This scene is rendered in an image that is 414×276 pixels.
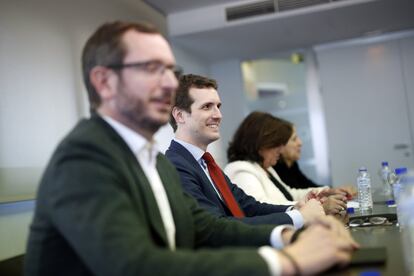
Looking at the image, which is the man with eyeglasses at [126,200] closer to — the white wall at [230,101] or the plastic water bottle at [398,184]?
the plastic water bottle at [398,184]

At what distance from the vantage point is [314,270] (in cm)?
80

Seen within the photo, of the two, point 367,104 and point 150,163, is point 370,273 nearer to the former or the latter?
point 150,163

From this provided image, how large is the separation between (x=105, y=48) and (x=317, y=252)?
65cm

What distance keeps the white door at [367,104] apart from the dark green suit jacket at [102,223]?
436cm

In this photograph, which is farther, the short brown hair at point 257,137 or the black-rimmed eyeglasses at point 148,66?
the short brown hair at point 257,137

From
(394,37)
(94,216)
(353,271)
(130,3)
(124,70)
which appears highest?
(130,3)

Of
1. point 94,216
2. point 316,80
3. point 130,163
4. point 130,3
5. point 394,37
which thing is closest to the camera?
point 94,216

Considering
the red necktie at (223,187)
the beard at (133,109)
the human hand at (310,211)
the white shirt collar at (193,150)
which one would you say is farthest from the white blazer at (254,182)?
the beard at (133,109)

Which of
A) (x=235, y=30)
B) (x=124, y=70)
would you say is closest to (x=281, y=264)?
(x=124, y=70)

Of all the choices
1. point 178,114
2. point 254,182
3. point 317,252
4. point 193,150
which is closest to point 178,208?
point 317,252

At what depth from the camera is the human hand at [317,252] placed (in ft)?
2.59

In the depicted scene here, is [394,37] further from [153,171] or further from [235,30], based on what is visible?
[153,171]

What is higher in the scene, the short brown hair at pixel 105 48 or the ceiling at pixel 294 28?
the ceiling at pixel 294 28

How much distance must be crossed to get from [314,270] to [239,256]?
15 cm
